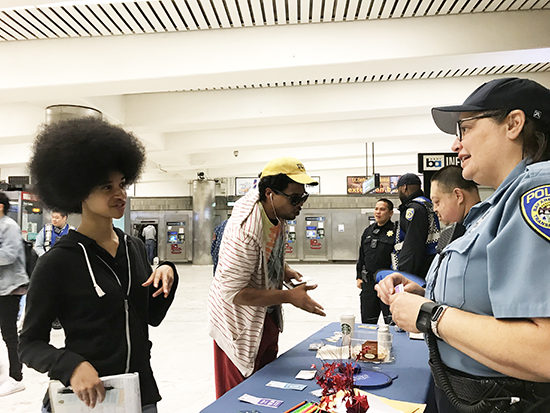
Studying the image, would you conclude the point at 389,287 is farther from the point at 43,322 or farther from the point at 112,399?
the point at 43,322

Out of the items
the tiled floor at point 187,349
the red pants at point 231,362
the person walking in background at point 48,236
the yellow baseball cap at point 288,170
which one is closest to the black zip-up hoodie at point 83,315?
the red pants at point 231,362

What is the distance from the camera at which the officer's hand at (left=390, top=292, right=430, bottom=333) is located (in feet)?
3.96

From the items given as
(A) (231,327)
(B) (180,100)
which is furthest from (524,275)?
(B) (180,100)

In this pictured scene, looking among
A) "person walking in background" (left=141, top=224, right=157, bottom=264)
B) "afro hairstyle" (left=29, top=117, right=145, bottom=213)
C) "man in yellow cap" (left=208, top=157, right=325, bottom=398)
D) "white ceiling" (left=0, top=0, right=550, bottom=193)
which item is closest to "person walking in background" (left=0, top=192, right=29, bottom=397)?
"white ceiling" (left=0, top=0, right=550, bottom=193)

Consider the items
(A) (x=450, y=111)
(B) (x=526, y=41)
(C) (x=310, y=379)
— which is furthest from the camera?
(B) (x=526, y=41)

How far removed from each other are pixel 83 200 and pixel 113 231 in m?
0.17

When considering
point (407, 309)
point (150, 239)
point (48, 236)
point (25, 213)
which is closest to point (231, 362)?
point (407, 309)

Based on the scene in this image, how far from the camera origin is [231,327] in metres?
2.22

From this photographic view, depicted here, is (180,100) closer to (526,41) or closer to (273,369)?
(526,41)

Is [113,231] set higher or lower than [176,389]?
higher

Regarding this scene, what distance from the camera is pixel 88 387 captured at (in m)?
1.25

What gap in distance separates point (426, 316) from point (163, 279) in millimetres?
966

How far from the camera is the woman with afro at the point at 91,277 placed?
54.5 inches

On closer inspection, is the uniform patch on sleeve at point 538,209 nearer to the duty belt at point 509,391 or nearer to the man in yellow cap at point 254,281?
the duty belt at point 509,391
